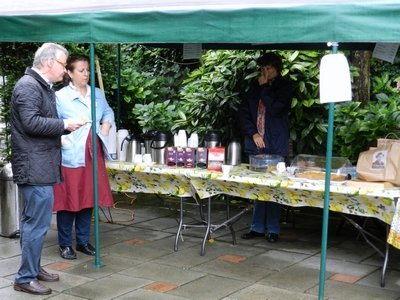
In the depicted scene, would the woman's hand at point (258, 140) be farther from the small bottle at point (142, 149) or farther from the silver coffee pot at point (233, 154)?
the small bottle at point (142, 149)

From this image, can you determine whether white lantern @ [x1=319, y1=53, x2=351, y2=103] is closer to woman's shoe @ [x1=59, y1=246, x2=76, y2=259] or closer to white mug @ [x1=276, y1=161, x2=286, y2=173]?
white mug @ [x1=276, y1=161, x2=286, y2=173]

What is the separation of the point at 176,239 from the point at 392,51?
260cm

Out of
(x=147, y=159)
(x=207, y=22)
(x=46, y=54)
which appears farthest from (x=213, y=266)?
(x=46, y=54)

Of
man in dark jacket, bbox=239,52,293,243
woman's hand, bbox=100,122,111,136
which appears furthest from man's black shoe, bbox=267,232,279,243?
woman's hand, bbox=100,122,111,136

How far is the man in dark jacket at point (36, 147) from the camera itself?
4.36 meters

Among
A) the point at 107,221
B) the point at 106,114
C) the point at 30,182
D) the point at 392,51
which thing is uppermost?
the point at 392,51

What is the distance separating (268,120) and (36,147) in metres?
2.49

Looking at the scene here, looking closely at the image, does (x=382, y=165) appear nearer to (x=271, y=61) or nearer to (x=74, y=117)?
(x=271, y=61)

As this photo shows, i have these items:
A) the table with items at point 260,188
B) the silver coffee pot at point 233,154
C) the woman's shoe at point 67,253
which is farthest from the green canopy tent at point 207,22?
the silver coffee pot at point 233,154

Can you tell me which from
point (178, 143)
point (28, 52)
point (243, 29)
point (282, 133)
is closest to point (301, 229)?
point (282, 133)

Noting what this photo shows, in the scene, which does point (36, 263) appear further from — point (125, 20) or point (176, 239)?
point (125, 20)

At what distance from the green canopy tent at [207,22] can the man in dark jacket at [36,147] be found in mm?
515

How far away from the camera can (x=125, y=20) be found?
186 inches

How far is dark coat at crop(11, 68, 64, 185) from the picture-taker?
14.2ft
